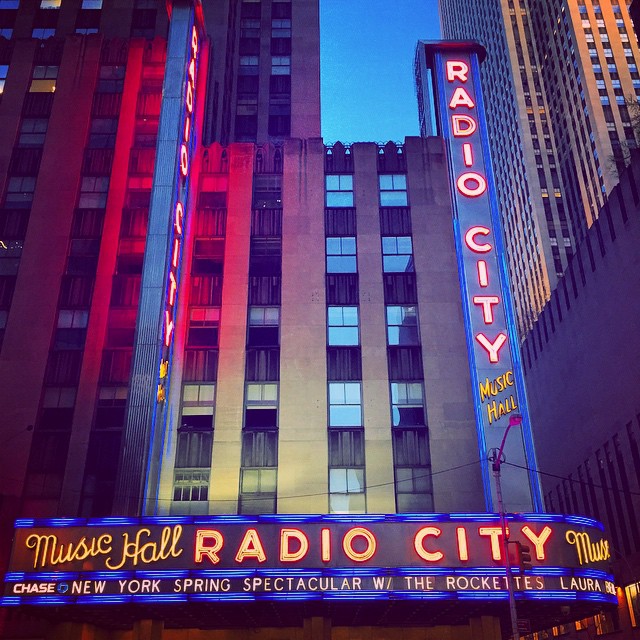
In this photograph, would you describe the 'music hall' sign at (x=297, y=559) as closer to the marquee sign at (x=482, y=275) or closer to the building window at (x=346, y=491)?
the marquee sign at (x=482, y=275)

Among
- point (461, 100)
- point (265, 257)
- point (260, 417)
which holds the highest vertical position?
point (461, 100)

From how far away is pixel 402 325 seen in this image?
132 ft

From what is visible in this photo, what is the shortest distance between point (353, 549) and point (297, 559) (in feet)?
7.61

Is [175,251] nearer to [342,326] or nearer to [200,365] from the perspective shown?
[200,365]

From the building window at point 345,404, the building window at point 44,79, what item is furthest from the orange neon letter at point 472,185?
the building window at point 44,79

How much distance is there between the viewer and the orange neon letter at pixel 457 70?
42.3 m

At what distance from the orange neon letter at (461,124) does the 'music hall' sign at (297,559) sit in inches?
921

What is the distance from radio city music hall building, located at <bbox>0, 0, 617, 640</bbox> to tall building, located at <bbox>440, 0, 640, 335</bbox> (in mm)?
64696

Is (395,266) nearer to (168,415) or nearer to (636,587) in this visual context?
(168,415)

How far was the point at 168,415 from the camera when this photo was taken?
118 feet

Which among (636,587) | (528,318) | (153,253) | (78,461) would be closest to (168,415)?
(78,461)

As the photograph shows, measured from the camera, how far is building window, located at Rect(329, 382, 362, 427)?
37.6 meters

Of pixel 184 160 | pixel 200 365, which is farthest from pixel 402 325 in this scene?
pixel 184 160

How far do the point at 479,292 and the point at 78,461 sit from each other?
23.6 metres
